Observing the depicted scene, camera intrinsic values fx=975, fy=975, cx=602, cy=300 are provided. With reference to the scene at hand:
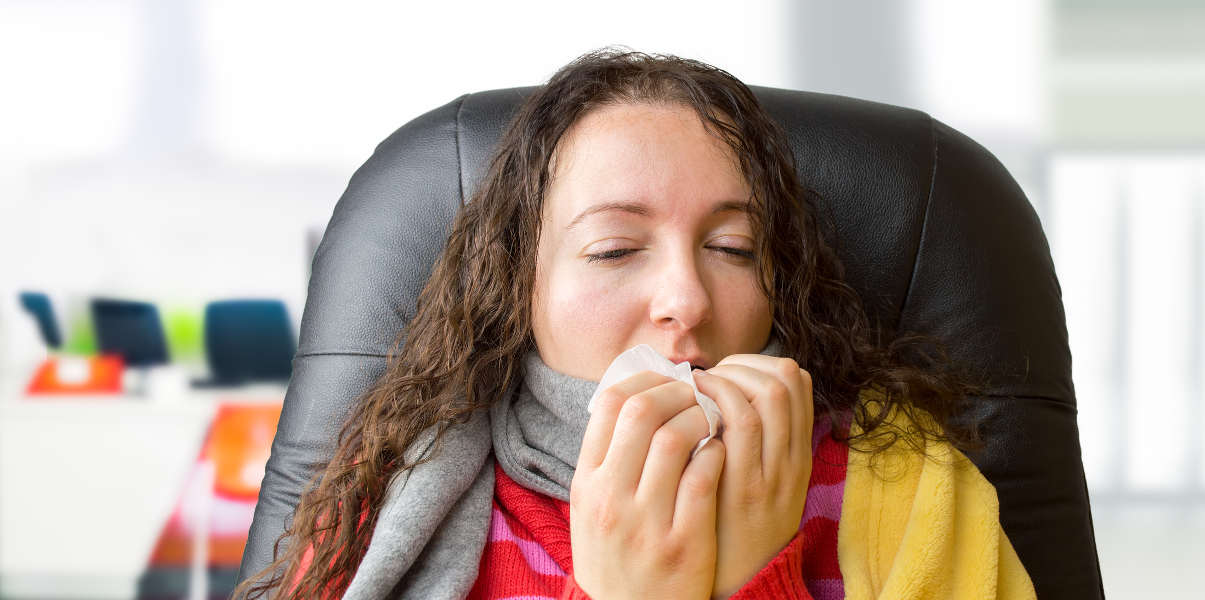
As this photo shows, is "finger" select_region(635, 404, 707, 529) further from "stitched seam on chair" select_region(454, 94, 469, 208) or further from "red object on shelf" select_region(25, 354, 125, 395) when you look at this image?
"red object on shelf" select_region(25, 354, 125, 395)

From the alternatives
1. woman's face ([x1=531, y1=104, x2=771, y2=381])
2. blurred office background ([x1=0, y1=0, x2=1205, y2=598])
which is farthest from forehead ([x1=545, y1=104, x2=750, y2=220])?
blurred office background ([x1=0, y1=0, x2=1205, y2=598])

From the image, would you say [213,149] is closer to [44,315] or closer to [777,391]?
[44,315]

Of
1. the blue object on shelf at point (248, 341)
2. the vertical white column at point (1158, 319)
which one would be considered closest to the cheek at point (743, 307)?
the blue object on shelf at point (248, 341)

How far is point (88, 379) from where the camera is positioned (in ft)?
8.68

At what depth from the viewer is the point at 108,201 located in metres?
2.57

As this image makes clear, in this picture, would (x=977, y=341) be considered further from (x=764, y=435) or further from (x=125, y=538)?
(x=125, y=538)

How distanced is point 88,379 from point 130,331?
6.7 inches

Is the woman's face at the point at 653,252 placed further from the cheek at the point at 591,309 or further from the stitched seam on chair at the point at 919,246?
the stitched seam on chair at the point at 919,246

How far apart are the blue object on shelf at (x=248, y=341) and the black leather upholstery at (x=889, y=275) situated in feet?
4.25

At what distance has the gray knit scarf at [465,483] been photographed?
3.44ft

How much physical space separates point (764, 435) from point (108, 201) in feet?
7.21

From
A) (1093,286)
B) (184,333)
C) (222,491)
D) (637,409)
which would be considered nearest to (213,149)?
(184,333)

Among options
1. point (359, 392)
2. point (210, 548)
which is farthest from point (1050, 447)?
point (210, 548)

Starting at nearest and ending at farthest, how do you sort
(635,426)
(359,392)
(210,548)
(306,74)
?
(635,426) < (359,392) < (306,74) < (210,548)
